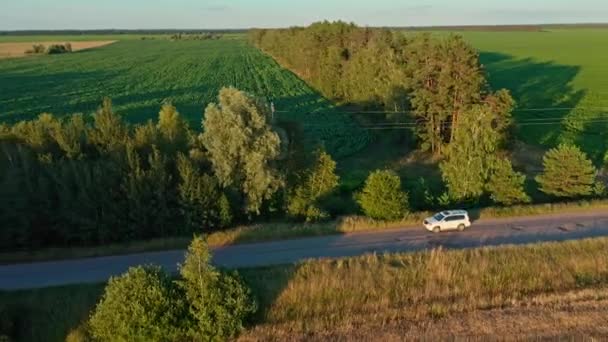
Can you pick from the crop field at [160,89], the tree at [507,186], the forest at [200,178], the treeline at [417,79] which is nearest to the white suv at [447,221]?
the forest at [200,178]

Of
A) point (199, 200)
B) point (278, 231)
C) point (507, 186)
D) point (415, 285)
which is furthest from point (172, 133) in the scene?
point (507, 186)

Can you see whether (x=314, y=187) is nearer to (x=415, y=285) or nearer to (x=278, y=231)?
(x=278, y=231)

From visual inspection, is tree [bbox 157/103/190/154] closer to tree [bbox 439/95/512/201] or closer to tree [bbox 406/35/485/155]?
tree [bbox 439/95/512/201]

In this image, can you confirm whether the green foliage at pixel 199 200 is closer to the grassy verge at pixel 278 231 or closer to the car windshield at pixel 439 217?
the grassy verge at pixel 278 231

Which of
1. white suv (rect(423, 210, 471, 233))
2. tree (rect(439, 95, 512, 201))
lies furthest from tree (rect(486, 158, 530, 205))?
white suv (rect(423, 210, 471, 233))

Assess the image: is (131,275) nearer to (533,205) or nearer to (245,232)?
(245,232)

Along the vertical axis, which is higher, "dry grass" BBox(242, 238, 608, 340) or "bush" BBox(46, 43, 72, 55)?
"bush" BBox(46, 43, 72, 55)
